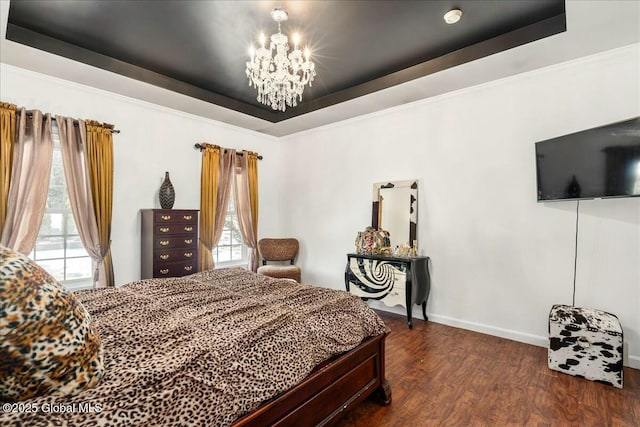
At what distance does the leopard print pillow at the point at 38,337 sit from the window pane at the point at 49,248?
306 centimetres

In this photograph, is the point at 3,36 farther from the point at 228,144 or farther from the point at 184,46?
the point at 228,144

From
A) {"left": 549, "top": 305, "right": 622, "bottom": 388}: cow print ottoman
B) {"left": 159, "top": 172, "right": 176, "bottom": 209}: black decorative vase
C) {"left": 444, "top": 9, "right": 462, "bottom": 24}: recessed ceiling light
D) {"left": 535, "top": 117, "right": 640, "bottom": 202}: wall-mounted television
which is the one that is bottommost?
{"left": 549, "top": 305, "right": 622, "bottom": 388}: cow print ottoman

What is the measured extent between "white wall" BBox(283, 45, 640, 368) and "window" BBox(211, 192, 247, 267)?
5.88 ft

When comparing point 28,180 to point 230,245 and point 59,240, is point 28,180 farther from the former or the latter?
point 230,245

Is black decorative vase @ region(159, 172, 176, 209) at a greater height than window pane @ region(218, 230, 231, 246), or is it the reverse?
black decorative vase @ region(159, 172, 176, 209)

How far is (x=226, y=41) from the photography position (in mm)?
2828

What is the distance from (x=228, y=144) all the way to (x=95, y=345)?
4.08 m

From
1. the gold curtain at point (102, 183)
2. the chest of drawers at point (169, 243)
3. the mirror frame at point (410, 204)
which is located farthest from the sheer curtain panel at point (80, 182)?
the mirror frame at point (410, 204)

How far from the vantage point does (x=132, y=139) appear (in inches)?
148

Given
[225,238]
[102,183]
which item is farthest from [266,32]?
[225,238]

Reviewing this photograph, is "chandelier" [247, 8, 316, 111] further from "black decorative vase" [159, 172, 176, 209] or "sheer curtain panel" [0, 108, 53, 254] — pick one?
"sheer curtain panel" [0, 108, 53, 254]

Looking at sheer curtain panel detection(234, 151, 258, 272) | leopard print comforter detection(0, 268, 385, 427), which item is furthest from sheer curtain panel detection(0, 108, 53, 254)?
sheer curtain panel detection(234, 151, 258, 272)

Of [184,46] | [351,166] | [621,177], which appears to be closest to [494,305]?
[621,177]

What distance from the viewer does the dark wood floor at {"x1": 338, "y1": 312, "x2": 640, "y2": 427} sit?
192 centimetres
